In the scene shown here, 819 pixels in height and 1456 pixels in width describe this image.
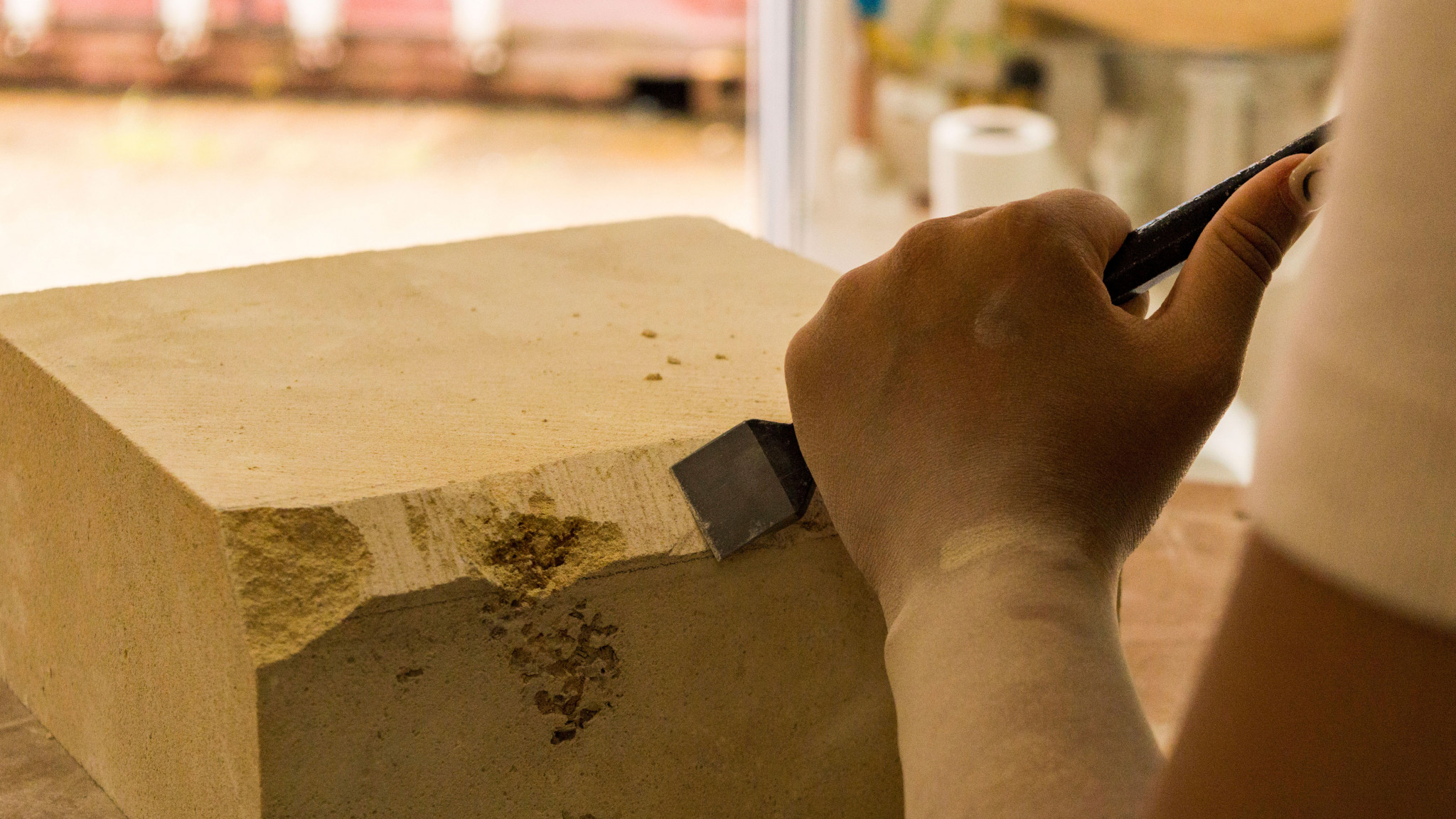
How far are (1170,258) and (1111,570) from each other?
21 centimetres

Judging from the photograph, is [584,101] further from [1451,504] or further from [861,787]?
[1451,504]

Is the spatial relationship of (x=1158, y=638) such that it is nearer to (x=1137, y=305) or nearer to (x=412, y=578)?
(x=1137, y=305)

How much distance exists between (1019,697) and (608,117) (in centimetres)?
576

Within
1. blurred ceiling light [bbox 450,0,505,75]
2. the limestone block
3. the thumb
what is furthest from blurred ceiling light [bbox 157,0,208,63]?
the thumb

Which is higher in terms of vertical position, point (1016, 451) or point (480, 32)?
point (1016, 451)

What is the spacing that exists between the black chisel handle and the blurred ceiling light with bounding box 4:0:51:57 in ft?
20.9

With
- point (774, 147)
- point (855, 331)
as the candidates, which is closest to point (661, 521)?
point (855, 331)

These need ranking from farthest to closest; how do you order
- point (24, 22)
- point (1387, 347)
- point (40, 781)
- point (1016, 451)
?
point (24, 22) < point (40, 781) < point (1016, 451) < point (1387, 347)

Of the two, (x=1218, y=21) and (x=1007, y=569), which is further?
(x=1218, y=21)

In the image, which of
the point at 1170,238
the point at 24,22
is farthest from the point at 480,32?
the point at 1170,238

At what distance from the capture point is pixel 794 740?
1.04m

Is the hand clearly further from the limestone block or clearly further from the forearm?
the limestone block

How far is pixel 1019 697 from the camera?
659 mm

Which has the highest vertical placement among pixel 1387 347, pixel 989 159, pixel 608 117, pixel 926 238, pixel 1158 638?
pixel 1387 347
